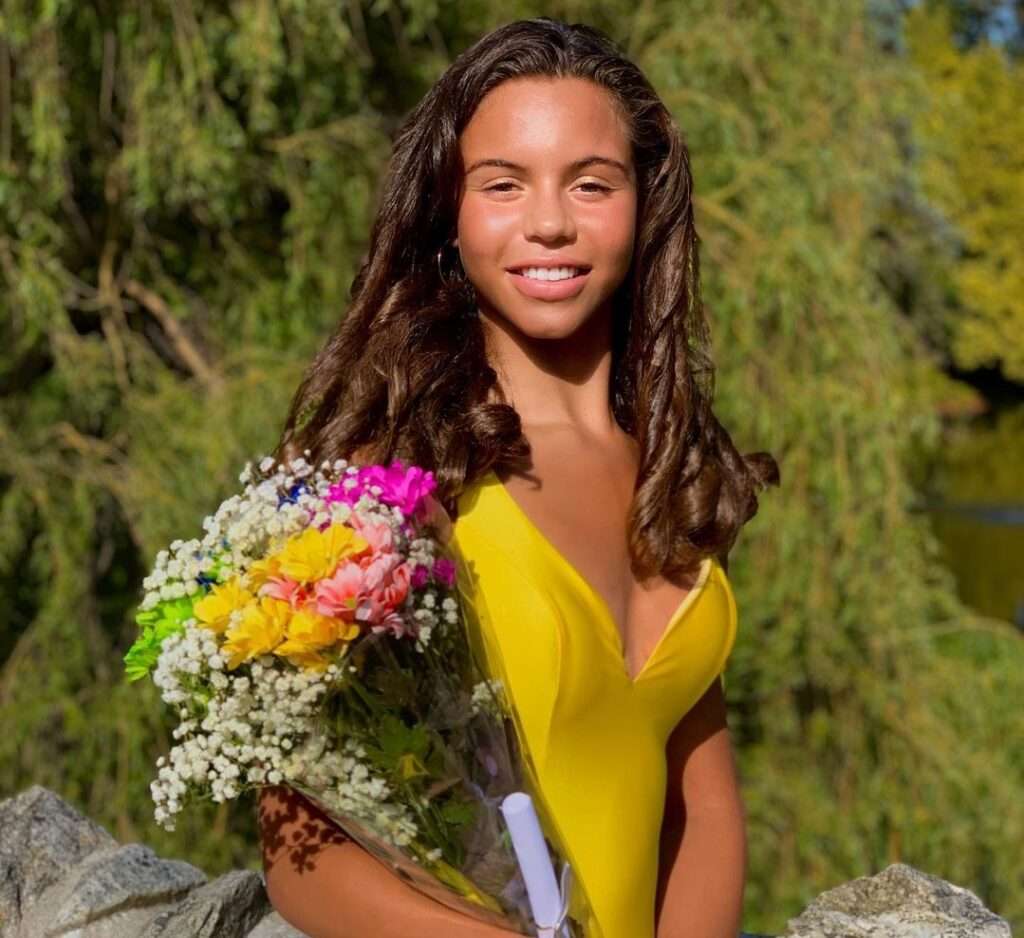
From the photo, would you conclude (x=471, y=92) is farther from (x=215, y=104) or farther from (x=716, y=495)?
(x=215, y=104)

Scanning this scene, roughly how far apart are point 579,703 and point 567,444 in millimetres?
285

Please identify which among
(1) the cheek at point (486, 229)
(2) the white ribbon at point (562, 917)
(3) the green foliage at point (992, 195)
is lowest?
(3) the green foliage at point (992, 195)

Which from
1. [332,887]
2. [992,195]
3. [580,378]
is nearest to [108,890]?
[332,887]

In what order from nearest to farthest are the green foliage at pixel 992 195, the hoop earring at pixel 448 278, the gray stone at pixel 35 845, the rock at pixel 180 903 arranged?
the hoop earring at pixel 448 278
the rock at pixel 180 903
the gray stone at pixel 35 845
the green foliage at pixel 992 195

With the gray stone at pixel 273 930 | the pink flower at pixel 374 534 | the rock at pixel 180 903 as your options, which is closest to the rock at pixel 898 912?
the rock at pixel 180 903

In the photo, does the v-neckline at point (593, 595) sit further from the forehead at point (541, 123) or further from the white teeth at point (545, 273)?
the forehead at point (541, 123)

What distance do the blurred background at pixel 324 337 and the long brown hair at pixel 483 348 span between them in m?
2.05

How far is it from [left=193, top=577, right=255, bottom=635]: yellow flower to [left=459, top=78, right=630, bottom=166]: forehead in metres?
0.51

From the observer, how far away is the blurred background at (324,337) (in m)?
3.63

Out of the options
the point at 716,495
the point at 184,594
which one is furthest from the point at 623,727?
the point at 184,594

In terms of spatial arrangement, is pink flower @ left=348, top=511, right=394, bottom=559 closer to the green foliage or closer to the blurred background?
the blurred background

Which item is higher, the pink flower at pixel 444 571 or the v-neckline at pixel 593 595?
the pink flower at pixel 444 571

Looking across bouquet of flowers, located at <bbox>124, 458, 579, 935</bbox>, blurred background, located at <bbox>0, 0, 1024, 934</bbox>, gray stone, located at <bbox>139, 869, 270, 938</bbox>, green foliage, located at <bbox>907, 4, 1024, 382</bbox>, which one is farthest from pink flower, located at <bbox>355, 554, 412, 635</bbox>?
green foliage, located at <bbox>907, 4, 1024, 382</bbox>

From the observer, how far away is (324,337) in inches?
156
